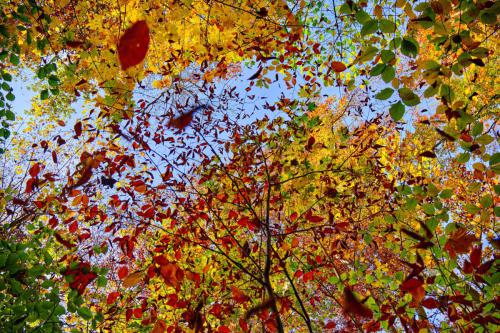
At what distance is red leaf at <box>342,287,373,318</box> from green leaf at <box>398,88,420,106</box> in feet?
6.64

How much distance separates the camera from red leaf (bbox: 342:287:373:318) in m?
2.89

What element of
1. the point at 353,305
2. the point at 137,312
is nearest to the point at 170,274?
the point at 137,312

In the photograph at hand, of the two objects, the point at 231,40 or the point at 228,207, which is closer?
the point at 231,40

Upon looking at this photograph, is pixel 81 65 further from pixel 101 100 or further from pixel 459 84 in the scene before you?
pixel 459 84

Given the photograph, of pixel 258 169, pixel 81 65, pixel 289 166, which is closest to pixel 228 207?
pixel 258 169

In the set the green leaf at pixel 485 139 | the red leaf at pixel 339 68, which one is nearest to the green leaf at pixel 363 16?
the red leaf at pixel 339 68

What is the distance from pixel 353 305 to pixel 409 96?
2.11m

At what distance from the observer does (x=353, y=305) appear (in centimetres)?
288

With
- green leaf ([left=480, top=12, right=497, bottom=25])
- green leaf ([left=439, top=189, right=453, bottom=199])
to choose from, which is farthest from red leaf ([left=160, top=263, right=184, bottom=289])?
green leaf ([left=480, top=12, right=497, bottom=25])

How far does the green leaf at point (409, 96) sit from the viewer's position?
1495mm

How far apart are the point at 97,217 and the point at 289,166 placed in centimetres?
406

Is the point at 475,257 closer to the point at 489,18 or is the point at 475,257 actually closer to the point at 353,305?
the point at 353,305

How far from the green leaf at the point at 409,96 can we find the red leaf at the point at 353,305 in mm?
2022

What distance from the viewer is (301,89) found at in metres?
4.82
